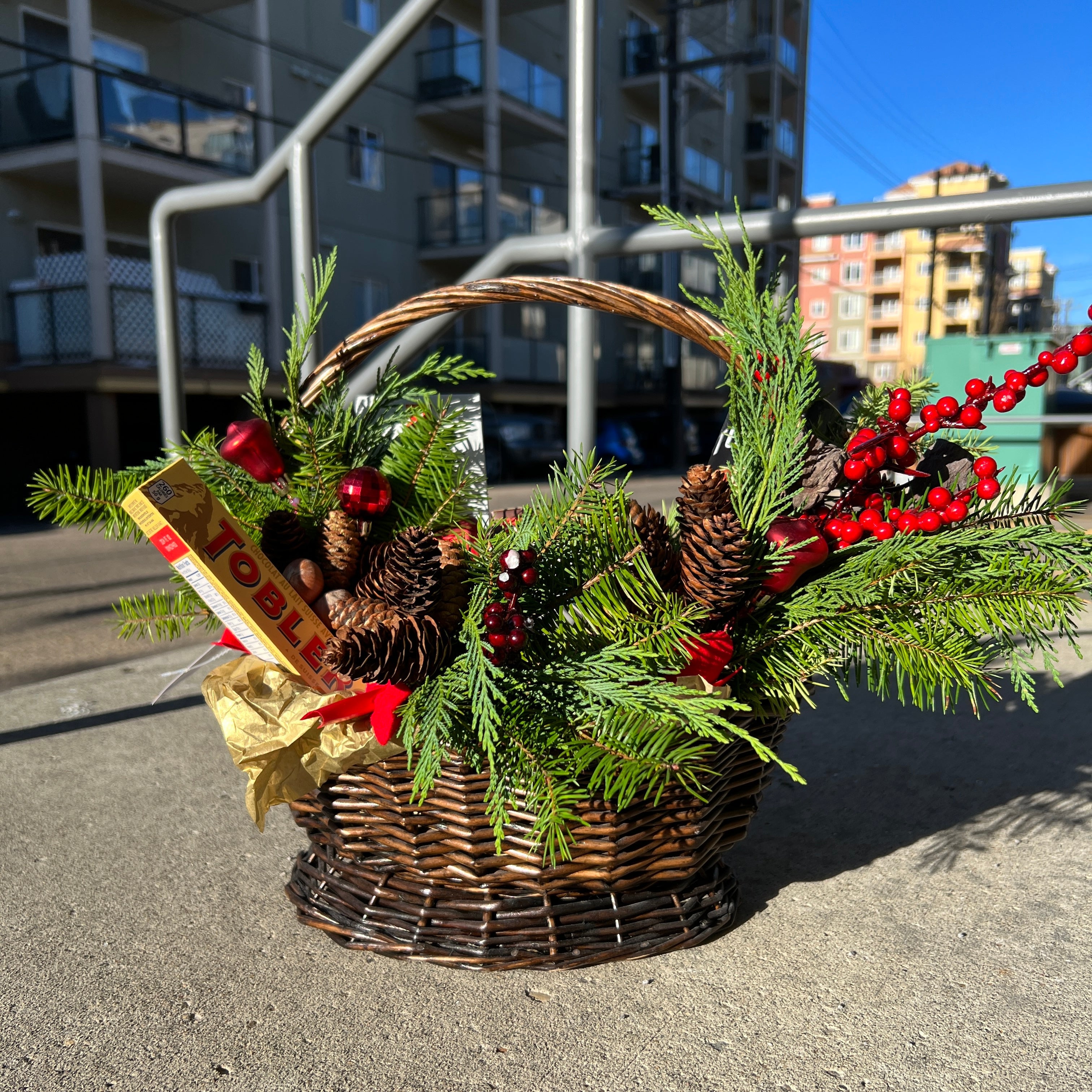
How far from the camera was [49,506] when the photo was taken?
1335 millimetres

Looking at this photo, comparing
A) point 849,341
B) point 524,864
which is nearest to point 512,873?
point 524,864

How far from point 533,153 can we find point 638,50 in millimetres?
4649

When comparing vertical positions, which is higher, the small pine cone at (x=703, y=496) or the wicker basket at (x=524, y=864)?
the small pine cone at (x=703, y=496)

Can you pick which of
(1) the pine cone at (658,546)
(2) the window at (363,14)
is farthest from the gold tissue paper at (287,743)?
(2) the window at (363,14)

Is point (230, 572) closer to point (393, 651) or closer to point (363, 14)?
point (393, 651)

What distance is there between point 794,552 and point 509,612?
38cm

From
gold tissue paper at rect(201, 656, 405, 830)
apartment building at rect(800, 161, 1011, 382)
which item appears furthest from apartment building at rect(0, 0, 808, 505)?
apartment building at rect(800, 161, 1011, 382)

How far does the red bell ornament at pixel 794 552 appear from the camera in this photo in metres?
1.16

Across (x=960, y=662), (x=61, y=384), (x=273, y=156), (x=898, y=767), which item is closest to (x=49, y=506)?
(x=273, y=156)

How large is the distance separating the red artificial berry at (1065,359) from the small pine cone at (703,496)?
440 millimetres

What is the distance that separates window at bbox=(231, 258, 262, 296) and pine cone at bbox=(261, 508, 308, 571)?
14137mm

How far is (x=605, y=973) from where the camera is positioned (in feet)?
4.12

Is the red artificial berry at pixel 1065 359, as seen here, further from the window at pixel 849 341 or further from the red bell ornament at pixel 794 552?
the window at pixel 849 341

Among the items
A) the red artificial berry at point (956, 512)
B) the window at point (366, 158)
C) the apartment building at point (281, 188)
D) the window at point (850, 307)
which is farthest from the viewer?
the window at point (850, 307)
